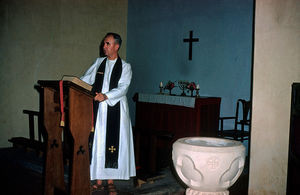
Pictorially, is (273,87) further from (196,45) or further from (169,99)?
(196,45)

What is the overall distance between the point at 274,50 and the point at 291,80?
→ 33 cm

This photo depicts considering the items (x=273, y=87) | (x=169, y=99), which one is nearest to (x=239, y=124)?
(x=169, y=99)

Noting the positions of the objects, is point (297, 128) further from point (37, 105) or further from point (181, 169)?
Result: point (37, 105)

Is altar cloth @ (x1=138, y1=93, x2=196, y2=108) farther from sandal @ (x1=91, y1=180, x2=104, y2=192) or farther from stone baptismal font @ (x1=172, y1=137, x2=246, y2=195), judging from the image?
stone baptismal font @ (x1=172, y1=137, x2=246, y2=195)

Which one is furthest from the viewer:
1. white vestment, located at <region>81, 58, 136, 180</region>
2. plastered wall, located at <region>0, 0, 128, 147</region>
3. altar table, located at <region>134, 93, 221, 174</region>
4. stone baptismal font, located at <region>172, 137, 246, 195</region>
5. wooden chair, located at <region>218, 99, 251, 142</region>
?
plastered wall, located at <region>0, 0, 128, 147</region>

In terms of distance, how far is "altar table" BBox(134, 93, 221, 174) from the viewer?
5930mm

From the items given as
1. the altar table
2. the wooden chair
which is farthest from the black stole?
the wooden chair

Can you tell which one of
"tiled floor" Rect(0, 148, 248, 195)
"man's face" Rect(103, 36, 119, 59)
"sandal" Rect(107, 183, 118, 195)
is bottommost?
"tiled floor" Rect(0, 148, 248, 195)

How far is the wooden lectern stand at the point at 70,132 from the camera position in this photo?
257 centimetres

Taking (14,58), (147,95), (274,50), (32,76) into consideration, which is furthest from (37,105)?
(274,50)

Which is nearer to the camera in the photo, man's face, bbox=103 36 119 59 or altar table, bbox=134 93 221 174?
man's face, bbox=103 36 119 59

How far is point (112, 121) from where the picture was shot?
371 centimetres

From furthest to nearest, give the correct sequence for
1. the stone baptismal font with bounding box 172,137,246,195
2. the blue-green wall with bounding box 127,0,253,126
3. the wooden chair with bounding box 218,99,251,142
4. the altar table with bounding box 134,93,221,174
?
the blue-green wall with bounding box 127,0,253,126 → the altar table with bounding box 134,93,221,174 → the wooden chair with bounding box 218,99,251,142 → the stone baptismal font with bounding box 172,137,246,195

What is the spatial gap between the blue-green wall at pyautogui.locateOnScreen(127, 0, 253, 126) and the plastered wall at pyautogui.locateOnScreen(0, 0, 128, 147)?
3.92 feet
